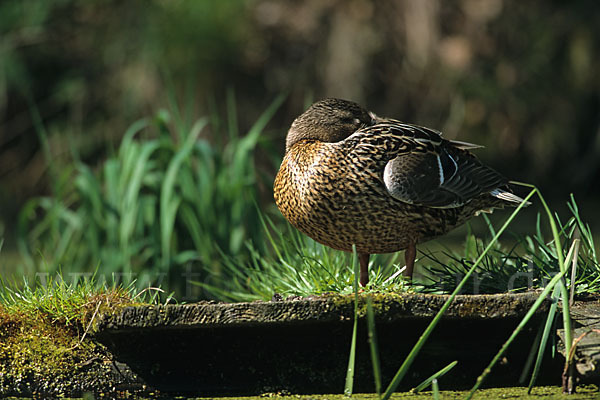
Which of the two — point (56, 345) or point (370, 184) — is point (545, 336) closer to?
point (370, 184)

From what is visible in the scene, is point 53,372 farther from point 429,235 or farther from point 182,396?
point 429,235

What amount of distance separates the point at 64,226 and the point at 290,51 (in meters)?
3.37

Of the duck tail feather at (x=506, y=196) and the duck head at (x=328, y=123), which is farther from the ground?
the duck head at (x=328, y=123)

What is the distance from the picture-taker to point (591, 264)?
2.62 m

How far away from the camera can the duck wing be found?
8.20 feet

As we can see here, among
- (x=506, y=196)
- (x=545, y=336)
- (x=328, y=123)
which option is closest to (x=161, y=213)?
(x=328, y=123)

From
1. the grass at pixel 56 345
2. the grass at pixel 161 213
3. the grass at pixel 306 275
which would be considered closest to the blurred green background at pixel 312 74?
the grass at pixel 161 213

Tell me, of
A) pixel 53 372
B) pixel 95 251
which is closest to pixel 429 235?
pixel 53 372

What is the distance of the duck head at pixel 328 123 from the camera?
2.69 metres

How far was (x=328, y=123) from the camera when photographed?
8.84 feet

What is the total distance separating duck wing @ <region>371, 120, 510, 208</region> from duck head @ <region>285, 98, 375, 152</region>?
83 millimetres

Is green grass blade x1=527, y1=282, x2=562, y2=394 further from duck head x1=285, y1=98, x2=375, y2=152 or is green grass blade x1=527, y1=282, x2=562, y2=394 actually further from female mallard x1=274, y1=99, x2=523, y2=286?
duck head x1=285, y1=98, x2=375, y2=152

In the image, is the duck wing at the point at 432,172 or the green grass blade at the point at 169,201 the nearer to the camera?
the duck wing at the point at 432,172

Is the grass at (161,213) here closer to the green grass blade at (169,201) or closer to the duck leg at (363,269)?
the green grass blade at (169,201)
